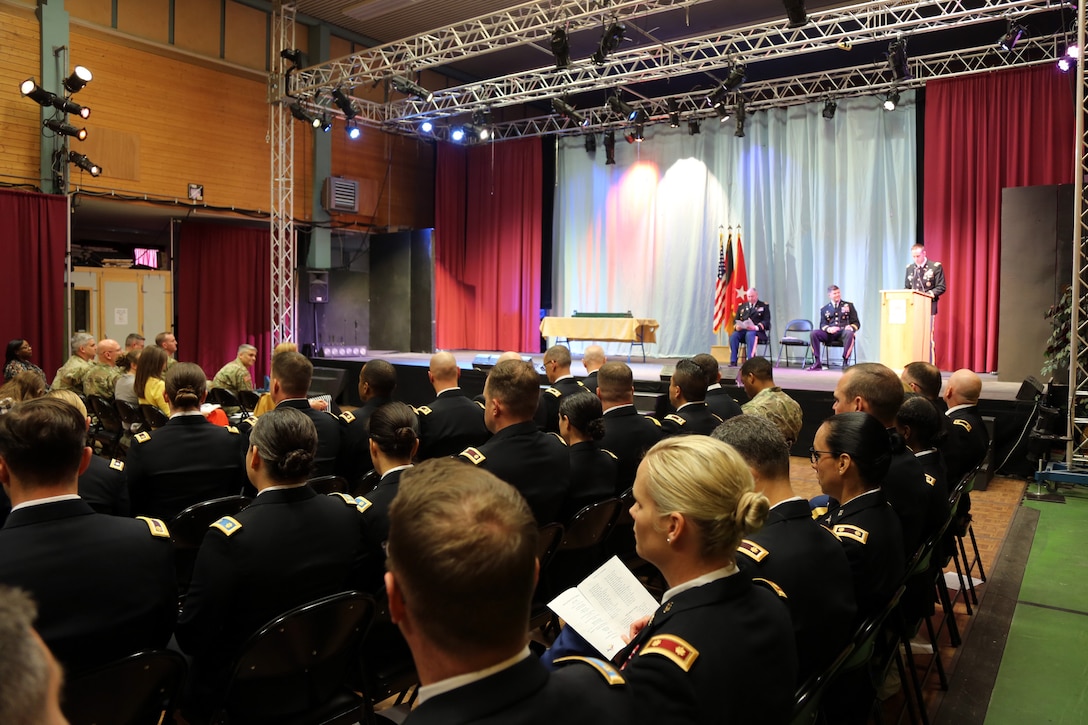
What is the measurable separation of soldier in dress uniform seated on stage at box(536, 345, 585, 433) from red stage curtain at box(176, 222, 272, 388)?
27.4ft

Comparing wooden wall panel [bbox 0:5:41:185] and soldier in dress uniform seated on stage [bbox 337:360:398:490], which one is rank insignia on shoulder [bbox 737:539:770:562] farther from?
wooden wall panel [bbox 0:5:41:185]

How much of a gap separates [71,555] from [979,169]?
478 inches

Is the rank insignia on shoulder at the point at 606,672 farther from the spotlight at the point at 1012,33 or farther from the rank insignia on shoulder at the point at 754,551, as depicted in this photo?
the spotlight at the point at 1012,33

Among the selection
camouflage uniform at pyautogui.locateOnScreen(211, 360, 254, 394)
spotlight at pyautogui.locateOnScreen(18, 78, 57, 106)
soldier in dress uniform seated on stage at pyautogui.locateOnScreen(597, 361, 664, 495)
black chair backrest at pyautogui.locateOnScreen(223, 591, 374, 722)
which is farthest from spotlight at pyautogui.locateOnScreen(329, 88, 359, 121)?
black chair backrest at pyautogui.locateOnScreen(223, 591, 374, 722)

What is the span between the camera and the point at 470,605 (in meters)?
0.99

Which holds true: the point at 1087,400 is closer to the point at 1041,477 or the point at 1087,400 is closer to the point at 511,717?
the point at 1041,477

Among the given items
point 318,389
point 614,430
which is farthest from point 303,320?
point 614,430

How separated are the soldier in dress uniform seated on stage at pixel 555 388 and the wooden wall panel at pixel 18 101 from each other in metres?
8.38

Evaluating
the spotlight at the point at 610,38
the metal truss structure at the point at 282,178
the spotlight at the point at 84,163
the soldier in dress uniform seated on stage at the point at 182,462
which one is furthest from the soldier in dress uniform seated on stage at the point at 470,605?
the metal truss structure at the point at 282,178

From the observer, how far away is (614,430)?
4078 mm

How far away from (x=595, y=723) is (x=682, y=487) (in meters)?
0.58

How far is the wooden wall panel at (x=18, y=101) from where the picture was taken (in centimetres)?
1002

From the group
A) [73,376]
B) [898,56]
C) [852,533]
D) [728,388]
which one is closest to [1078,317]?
[728,388]

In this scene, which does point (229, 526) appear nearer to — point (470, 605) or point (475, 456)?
point (475, 456)
